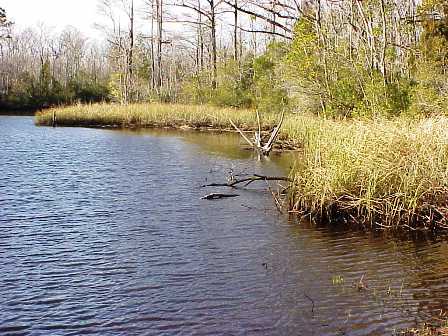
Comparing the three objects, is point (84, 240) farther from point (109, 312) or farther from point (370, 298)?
point (370, 298)

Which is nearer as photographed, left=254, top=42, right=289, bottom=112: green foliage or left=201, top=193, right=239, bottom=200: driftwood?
left=201, top=193, right=239, bottom=200: driftwood

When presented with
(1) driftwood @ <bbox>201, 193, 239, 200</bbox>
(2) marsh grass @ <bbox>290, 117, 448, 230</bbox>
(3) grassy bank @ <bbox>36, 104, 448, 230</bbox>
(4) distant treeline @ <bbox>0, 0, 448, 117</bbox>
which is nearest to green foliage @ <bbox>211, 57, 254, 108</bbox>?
(4) distant treeline @ <bbox>0, 0, 448, 117</bbox>

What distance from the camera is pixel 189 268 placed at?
24.2 ft

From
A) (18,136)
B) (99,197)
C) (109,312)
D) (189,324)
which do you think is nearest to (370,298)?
(189,324)

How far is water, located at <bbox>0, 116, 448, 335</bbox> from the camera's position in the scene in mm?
5738

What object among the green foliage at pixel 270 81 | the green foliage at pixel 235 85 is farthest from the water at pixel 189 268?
the green foliage at pixel 235 85

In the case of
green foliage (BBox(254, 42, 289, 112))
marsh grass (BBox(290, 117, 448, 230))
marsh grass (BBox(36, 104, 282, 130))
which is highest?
green foliage (BBox(254, 42, 289, 112))

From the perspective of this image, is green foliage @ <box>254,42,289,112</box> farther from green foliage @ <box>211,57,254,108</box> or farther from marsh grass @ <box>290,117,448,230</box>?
marsh grass @ <box>290,117,448,230</box>

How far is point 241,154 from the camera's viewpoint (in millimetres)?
20203

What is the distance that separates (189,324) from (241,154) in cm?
1474

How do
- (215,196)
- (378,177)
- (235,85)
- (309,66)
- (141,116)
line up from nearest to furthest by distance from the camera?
(378,177)
(215,196)
(309,66)
(141,116)
(235,85)

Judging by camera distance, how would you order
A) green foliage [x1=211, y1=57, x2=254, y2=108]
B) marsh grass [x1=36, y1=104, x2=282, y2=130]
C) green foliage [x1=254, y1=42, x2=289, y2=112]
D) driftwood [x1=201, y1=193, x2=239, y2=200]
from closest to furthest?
1. driftwood [x1=201, y1=193, x2=239, y2=200]
2. green foliage [x1=254, y1=42, x2=289, y2=112]
3. marsh grass [x1=36, y1=104, x2=282, y2=130]
4. green foliage [x1=211, y1=57, x2=254, y2=108]

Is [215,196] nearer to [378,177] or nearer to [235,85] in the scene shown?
[378,177]

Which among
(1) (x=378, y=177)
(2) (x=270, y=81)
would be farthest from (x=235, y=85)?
(1) (x=378, y=177)
